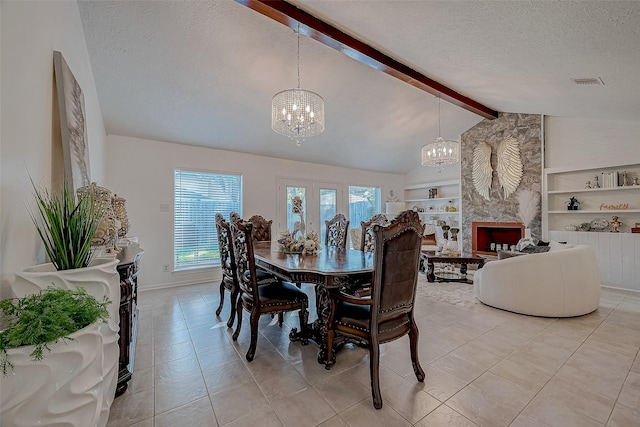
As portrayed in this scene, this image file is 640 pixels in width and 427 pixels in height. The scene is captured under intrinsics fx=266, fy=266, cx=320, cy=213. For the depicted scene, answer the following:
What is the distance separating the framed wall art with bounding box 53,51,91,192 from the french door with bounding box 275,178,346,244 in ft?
12.0

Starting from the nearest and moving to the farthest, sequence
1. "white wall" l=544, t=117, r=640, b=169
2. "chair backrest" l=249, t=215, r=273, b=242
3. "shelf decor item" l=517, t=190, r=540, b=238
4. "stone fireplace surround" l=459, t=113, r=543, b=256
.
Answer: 1. "chair backrest" l=249, t=215, r=273, b=242
2. "white wall" l=544, t=117, r=640, b=169
3. "shelf decor item" l=517, t=190, r=540, b=238
4. "stone fireplace surround" l=459, t=113, r=543, b=256

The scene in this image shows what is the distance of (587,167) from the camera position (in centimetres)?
459

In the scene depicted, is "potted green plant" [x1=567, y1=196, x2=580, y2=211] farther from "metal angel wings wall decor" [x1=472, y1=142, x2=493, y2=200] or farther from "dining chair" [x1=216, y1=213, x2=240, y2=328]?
"dining chair" [x1=216, y1=213, x2=240, y2=328]

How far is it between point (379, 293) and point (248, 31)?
9.59ft

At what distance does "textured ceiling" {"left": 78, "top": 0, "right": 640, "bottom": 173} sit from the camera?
7.21 feet

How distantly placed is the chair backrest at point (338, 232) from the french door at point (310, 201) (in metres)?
1.87

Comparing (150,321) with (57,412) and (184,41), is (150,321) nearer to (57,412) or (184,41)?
(57,412)

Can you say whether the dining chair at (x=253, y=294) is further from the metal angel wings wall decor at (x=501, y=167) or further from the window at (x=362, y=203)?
the metal angel wings wall decor at (x=501, y=167)

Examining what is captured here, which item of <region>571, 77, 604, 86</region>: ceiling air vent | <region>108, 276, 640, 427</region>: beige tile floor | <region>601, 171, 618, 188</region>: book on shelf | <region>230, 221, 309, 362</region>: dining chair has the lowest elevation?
<region>108, 276, 640, 427</region>: beige tile floor

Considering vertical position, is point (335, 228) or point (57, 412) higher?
point (335, 228)

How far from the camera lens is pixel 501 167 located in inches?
223

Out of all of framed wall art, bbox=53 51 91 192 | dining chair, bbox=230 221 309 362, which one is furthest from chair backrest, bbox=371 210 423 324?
framed wall art, bbox=53 51 91 192

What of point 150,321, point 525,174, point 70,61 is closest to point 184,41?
point 70,61

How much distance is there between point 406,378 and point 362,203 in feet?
18.1
